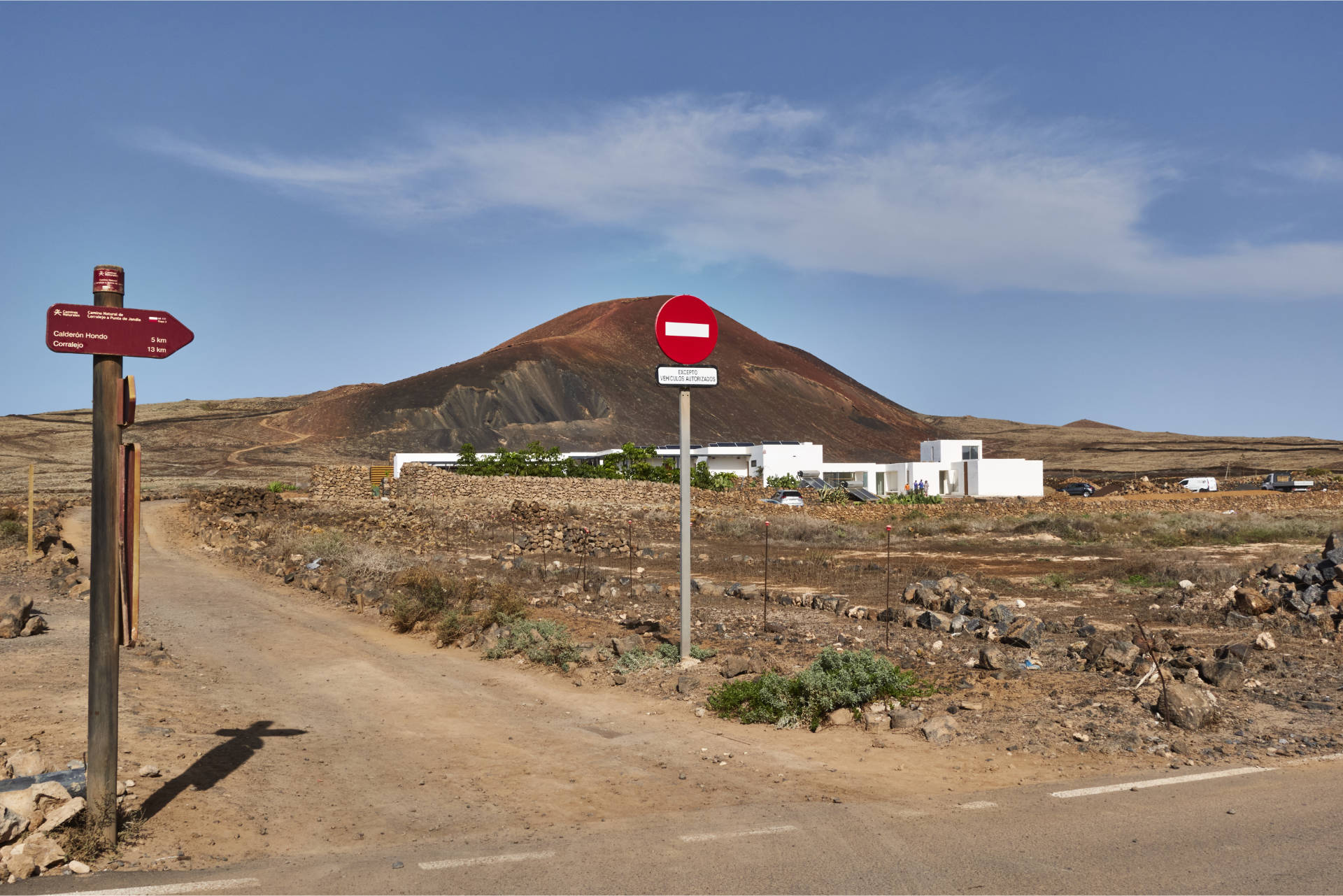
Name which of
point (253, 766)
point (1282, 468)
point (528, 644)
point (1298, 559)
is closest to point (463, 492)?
point (1298, 559)

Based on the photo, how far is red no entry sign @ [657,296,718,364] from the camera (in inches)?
399

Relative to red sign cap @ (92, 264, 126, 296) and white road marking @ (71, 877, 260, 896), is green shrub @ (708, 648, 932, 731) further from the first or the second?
red sign cap @ (92, 264, 126, 296)

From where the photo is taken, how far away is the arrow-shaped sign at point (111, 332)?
16.0 ft

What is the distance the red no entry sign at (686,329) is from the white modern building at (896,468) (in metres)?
57.8

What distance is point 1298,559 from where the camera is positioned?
24.1m

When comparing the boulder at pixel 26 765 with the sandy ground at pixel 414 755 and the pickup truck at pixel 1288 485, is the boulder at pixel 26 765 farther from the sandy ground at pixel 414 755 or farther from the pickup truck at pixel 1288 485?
the pickup truck at pixel 1288 485

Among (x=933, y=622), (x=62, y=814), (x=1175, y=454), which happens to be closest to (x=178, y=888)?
(x=62, y=814)

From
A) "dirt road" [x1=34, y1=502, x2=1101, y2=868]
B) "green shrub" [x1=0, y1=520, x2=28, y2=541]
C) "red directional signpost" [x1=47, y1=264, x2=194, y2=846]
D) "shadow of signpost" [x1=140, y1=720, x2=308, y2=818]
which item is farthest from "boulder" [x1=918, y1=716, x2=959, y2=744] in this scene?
"green shrub" [x1=0, y1=520, x2=28, y2=541]

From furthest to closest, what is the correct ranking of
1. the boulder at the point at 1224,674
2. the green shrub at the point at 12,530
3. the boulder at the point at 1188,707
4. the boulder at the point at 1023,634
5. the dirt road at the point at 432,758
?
the green shrub at the point at 12,530 < the boulder at the point at 1023,634 < the boulder at the point at 1224,674 < the boulder at the point at 1188,707 < the dirt road at the point at 432,758

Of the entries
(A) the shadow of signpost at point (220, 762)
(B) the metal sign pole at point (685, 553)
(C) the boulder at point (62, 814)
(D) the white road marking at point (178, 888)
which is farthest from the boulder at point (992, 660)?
(C) the boulder at point (62, 814)

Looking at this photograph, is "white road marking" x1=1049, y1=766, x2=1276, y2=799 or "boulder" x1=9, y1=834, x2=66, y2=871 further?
"white road marking" x1=1049, y1=766, x2=1276, y2=799

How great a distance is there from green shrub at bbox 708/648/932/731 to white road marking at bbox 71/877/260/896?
4200 mm

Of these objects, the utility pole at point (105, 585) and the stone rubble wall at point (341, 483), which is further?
the stone rubble wall at point (341, 483)

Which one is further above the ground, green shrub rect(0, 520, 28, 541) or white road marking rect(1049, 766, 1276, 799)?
green shrub rect(0, 520, 28, 541)
